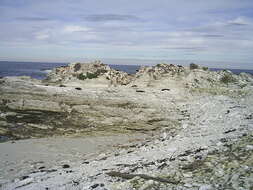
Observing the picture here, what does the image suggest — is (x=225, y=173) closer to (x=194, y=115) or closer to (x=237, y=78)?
(x=194, y=115)

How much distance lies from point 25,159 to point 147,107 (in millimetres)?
8701

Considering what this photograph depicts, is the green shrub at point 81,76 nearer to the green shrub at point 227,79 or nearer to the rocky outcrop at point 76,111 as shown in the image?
the rocky outcrop at point 76,111

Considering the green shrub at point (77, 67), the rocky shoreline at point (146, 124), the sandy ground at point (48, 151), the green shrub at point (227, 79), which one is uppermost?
the green shrub at point (77, 67)

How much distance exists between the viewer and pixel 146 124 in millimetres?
16656

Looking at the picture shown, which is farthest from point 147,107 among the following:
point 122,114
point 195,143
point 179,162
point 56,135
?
point 179,162

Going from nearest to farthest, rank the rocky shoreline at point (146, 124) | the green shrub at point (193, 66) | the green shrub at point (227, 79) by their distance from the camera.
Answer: the rocky shoreline at point (146, 124) → the green shrub at point (227, 79) → the green shrub at point (193, 66)

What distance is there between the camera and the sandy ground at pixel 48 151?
34.9 feet

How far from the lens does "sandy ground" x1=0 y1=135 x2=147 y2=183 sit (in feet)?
34.9

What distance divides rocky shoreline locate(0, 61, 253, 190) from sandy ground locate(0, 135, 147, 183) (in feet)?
1.98

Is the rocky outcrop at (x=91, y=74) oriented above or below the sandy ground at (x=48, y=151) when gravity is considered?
above

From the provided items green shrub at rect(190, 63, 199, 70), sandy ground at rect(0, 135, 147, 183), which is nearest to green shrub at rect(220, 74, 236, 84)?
green shrub at rect(190, 63, 199, 70)

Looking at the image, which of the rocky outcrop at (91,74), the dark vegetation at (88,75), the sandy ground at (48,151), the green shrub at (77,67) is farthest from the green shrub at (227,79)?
the sandy ground at (48,151)

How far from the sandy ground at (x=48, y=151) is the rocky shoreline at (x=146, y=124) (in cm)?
60

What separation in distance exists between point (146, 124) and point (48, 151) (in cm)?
612
